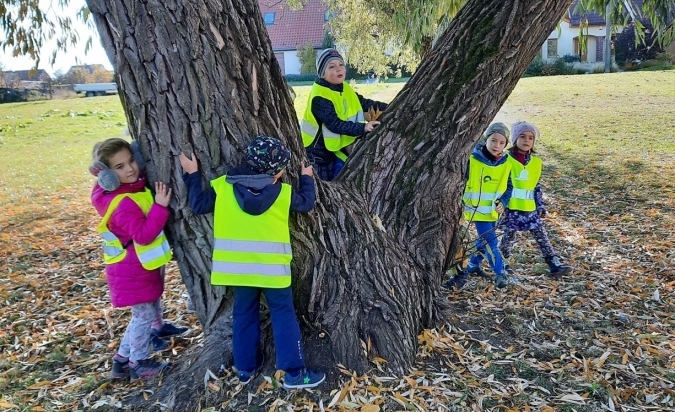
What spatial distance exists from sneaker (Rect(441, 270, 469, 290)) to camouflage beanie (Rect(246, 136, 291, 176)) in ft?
7.28

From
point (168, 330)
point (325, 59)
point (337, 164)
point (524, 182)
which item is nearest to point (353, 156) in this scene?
point (337, 164)

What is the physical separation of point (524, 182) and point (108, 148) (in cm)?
322

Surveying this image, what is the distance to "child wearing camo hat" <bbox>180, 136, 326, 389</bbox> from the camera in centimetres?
281

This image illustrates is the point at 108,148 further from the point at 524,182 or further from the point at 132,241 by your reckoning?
the point at 524,182

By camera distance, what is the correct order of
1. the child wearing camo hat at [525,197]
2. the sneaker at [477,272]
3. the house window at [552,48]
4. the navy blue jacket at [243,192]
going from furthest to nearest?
1. the house window at [552,48]
2. the sneaker at [477,272]
3. the child wearing camo hat at [525,197]
4. the navy blue jacket at [243,192]

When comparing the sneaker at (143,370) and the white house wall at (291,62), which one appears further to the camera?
the white house wall at (291,62)

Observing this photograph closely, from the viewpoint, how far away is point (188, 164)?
9.30 ft

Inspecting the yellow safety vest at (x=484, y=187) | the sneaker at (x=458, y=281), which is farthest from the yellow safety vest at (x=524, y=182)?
the sneaker at (x=458, y=281)

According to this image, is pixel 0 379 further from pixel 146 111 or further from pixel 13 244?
pixel 13 244

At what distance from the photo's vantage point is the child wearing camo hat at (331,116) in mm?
4023

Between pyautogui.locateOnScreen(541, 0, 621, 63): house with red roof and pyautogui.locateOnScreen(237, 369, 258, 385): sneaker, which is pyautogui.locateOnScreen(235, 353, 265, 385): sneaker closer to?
pyautogui.locateOnScreen(237, 369, 258, 385): sneaker

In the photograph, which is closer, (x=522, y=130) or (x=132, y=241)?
(x=132, y=241)

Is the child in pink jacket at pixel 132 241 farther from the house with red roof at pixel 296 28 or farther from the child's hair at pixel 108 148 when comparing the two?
the house with red roof at pixel 296 28

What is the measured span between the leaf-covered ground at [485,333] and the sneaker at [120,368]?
0.08 metres
